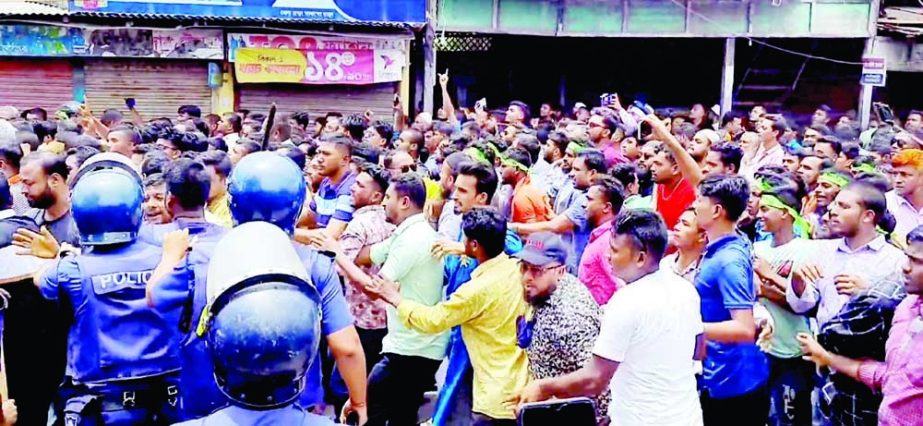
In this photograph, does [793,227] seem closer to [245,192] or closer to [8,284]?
[245,192]

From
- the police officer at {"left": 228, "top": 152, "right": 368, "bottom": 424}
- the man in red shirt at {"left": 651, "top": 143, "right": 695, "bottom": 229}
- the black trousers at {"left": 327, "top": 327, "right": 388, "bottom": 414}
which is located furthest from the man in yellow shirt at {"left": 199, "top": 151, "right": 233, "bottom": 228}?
the man in red shirt at {"left": 651, "top": 143, "right": 695, "bottom": 229}

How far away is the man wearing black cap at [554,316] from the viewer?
163 inches

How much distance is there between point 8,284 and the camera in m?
4.52

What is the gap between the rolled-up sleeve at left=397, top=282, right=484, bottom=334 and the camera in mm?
4441

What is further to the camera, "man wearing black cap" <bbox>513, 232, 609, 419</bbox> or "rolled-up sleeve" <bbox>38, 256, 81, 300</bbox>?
"man wearing black cap" <bbox>513, 232, 609, 419</bbox>

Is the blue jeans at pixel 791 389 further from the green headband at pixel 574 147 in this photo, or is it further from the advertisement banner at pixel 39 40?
the advertisement banner at pixel 39 40

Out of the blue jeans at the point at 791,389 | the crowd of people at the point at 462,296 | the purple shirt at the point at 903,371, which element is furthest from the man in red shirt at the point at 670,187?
the purple shirt at the point at 903,371

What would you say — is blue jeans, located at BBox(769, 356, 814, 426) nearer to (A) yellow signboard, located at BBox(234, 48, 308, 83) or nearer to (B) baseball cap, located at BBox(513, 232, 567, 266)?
(B) baseball cap, located at BBox(513, 232, 567, 266)

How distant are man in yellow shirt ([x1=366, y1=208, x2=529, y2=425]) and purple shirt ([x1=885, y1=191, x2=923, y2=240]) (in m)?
2.62

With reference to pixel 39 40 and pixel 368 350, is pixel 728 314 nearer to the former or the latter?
pixel 368 350

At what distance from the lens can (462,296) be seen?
4.46m

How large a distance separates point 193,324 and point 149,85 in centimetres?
1292

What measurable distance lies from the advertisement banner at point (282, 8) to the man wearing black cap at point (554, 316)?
11.5m

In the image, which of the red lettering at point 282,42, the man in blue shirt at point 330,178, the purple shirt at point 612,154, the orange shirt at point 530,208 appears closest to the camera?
the man in blue shirt at point 330,178
